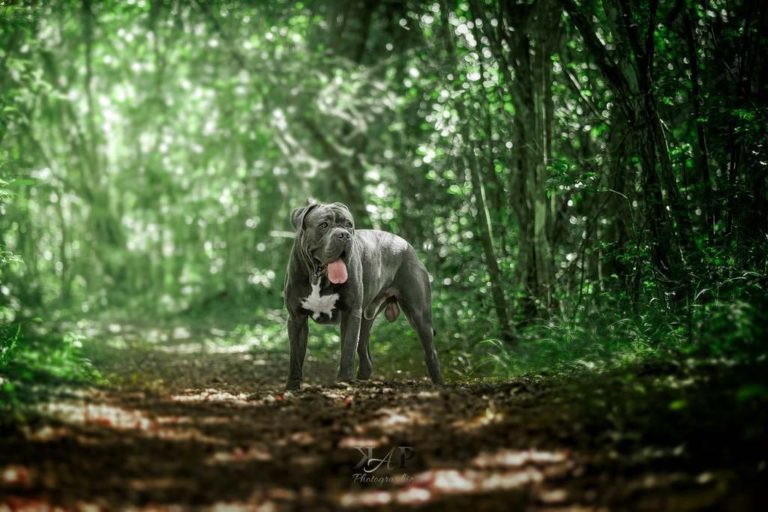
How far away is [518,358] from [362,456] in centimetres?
374

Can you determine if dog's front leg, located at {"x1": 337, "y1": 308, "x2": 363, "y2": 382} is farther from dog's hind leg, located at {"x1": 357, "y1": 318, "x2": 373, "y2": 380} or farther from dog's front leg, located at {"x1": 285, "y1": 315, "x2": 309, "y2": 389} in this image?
dog's hind leg, located at {"x1": 357, "y1": 318, "x2": 373, "y2": 380}

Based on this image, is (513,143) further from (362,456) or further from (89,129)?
(89,129)

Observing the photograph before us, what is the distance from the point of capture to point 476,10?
8.20 meters

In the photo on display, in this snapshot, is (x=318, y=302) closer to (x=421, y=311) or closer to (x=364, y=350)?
(x=364, y=350)

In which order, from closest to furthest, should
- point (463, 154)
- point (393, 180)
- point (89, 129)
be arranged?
point (463, 154)
point (393, 180)
point (89, 129)

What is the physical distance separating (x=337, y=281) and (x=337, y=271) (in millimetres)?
85

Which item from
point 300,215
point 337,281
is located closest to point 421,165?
point 300,215

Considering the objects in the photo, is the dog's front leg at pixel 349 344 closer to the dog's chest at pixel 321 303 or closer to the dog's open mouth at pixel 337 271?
the dog's chest at pixel 321 303

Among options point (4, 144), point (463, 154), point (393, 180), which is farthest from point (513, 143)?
point (4, 144)

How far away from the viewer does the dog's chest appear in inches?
235

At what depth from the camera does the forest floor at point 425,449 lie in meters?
2.76

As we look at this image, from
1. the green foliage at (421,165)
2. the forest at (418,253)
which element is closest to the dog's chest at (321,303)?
the forest at (418,253)

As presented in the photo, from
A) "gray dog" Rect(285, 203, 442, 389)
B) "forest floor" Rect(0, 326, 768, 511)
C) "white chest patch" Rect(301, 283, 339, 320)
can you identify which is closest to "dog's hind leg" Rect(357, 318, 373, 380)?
"gray dog" Rect(285, 203, 442, 389)

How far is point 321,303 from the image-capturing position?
6012 millimetres
